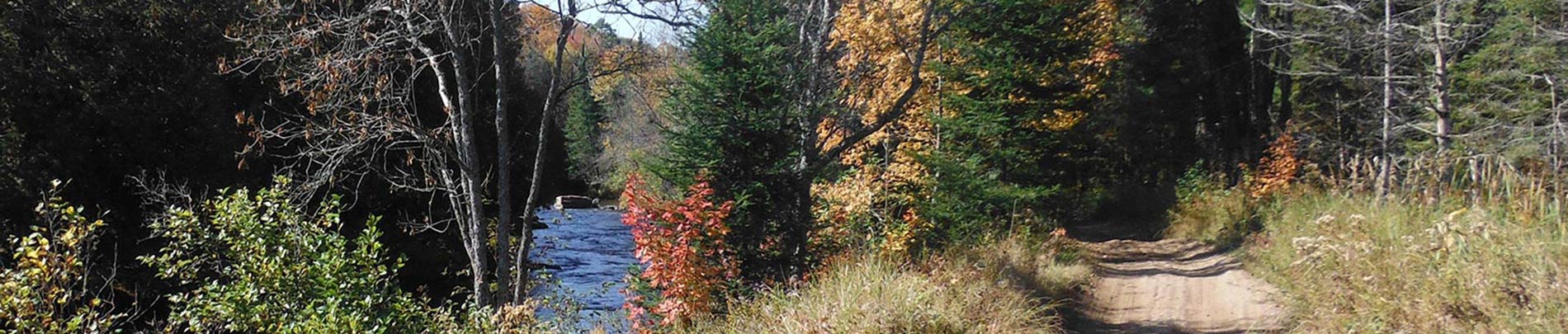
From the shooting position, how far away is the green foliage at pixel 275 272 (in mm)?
6484

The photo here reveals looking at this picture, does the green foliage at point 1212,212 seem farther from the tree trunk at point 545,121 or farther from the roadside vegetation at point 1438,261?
the tree trunk at point 545,121

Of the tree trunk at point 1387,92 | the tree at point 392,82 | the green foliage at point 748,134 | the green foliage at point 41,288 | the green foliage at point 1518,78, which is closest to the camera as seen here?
the green foliage at point 41,288

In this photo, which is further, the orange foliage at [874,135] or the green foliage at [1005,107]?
the green foliage at [1005,107]

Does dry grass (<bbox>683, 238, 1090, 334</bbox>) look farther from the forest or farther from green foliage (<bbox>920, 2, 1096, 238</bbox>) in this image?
green foliage (<bbox>920, 2, 1096, 238</bbox>)

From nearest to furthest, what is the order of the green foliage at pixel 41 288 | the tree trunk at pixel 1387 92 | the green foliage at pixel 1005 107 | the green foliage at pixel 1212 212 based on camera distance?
1. the green foliage at pixel 41 288
2. the tree trunk at pixel 1387 92
3. the green foliage at pixel 1005 107
4. the green foliage at pixel 1212 212

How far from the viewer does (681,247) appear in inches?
391

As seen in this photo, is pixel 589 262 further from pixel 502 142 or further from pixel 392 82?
pixel 392 82

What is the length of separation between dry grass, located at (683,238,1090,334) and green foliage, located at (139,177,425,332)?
271 cm

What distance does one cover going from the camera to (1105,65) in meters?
19.8

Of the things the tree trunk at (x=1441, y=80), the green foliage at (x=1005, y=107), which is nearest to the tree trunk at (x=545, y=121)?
the green foliage at (x=1005, y=107)

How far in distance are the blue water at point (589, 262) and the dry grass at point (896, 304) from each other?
461cm

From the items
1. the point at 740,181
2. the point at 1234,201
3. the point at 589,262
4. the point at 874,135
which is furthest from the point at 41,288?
→ the point at 589,262

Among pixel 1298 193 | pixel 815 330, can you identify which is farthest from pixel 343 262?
pixel 1298 193

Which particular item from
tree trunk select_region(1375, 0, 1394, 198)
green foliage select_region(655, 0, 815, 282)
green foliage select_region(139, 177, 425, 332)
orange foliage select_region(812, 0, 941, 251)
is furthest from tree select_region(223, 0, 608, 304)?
tree trunk select_region(1375, 0, 1394, 198)
